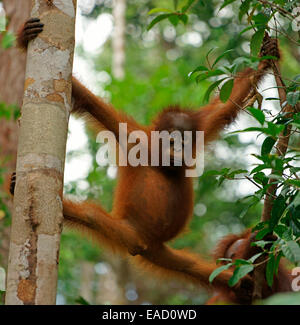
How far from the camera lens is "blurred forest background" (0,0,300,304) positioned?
5.46m

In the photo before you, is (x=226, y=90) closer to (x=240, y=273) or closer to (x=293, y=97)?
(x=293, y=97)

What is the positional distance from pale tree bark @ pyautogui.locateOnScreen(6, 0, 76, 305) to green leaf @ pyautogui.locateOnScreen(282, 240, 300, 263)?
3.35ft

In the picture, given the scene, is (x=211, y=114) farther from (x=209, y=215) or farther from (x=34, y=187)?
(x=209, y=215)

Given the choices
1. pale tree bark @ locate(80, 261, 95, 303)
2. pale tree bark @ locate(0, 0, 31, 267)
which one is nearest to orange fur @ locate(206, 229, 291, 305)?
pale tree bark @ locate(0, 0, 31, 267)

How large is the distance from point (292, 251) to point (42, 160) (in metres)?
1.20

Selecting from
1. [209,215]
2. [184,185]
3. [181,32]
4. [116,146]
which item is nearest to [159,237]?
[184,185]

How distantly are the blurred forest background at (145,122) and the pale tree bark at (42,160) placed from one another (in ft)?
1.32

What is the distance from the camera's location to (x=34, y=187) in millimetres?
2332

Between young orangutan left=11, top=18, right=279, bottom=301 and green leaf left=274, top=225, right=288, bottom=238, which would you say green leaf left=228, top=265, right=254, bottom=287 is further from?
young orangutan left=11, top=18, right=279, bottom=301

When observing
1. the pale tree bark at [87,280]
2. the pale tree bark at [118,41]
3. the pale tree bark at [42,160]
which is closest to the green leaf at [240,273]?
the pale tree bark at [42,160]

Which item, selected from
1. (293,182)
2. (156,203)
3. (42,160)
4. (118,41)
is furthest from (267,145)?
(118,41)

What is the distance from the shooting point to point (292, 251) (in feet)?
6.64
